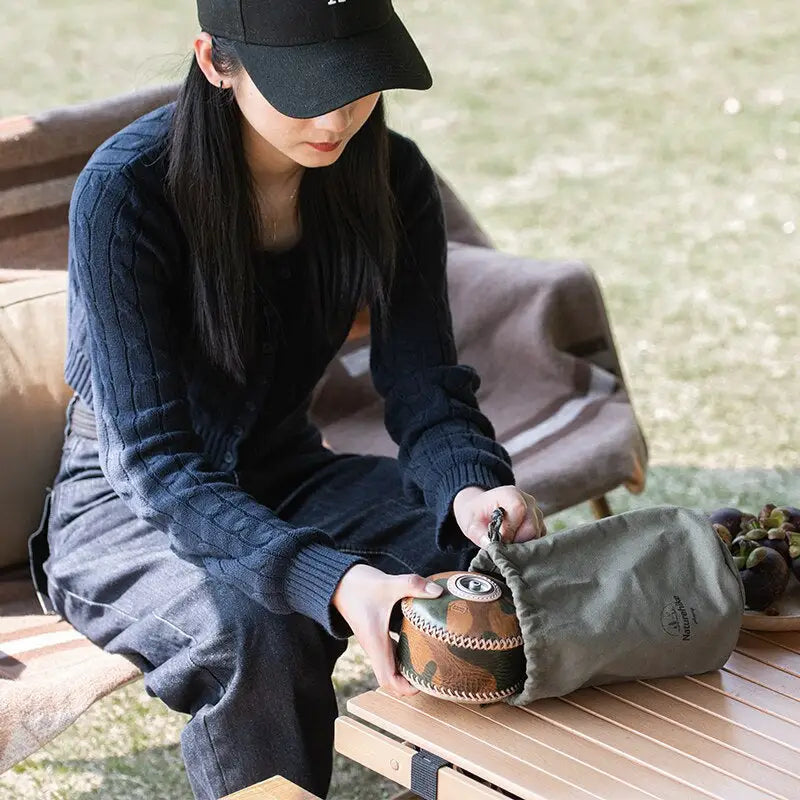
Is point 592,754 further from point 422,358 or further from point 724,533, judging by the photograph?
point 422,358

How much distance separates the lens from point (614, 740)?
5.67ft

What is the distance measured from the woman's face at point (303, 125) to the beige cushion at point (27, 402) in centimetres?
76

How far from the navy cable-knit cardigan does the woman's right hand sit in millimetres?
22

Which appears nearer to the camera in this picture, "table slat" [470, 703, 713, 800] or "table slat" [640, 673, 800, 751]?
"table slat" [470, 703, 713, 800]

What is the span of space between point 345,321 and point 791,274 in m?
3.46

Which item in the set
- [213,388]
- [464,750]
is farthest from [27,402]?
[464,750]

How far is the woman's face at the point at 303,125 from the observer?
192 centimetres

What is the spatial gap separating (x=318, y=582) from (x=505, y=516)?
32 cm

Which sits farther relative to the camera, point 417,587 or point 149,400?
point 149,400

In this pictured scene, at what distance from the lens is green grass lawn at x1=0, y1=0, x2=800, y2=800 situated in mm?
3812

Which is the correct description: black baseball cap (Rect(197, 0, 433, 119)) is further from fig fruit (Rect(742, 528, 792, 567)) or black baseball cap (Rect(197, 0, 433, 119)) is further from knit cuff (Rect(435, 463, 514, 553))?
fig fruit (Rect(742, 528, 792, 567))

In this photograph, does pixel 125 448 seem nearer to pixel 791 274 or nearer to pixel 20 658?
pixel 20 658

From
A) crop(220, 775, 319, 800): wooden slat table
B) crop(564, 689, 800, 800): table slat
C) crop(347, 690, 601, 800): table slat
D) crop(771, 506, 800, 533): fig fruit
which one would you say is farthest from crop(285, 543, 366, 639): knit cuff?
crop(771, 506, 800, 533): fig fruit

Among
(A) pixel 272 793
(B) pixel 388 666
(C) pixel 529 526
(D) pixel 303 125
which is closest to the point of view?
(A) pixel 272 793
